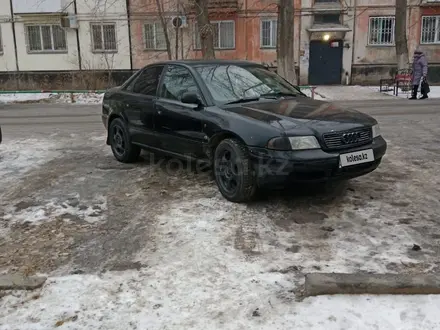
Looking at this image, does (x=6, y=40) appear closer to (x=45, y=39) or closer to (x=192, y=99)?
(x=45, y=39)

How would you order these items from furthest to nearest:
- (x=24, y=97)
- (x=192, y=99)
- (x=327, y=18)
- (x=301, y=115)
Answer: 1. (x=327, y=18)
2. (x=24, y=97)
3. (x=192, y=99)
4. (x=301, y=115)

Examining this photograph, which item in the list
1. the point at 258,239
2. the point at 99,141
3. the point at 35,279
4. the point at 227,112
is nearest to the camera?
the point at 35,279

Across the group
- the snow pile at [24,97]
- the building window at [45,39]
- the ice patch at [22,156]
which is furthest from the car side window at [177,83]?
the building window at [45,39]

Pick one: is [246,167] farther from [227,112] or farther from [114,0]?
[114,0]

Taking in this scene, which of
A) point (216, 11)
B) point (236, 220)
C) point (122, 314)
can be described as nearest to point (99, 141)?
point (236, 220)

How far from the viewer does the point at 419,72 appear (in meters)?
16.5

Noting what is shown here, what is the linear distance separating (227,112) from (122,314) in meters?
2.79

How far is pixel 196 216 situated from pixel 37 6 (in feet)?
77.4

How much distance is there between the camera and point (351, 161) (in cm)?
493

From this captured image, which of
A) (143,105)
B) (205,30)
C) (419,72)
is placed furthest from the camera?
(205,30)

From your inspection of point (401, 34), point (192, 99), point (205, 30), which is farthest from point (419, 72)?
point (192, 99)

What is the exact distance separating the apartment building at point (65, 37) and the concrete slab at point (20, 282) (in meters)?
23.2

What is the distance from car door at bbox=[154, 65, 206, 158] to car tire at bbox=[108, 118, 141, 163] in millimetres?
930

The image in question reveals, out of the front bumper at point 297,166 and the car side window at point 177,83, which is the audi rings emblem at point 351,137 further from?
the car side window at point 177,83
